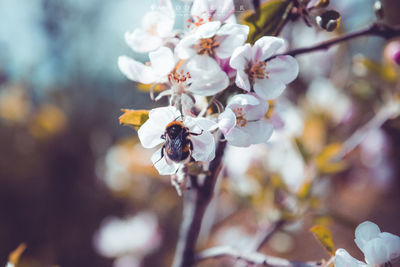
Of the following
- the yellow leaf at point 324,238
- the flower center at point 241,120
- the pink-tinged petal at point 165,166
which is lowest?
the yellow leaf at point 324,238

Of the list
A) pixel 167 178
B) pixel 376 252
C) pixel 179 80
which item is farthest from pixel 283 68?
pixel 167 178

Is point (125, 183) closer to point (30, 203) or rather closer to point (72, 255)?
point (72, 255)

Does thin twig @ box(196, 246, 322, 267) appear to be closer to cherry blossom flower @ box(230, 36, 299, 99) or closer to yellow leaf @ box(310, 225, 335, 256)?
yellow leaf @ box(310, 225, 335, 256)

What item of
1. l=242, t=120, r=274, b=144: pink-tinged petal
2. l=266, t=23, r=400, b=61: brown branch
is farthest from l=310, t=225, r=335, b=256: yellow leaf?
l=266, t=23, r=400, b=61: brown branch

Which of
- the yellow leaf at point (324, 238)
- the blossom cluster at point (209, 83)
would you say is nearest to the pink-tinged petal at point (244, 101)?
Answer: the blossom cluster at point (209, 83)

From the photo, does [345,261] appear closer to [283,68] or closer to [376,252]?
[376,252]

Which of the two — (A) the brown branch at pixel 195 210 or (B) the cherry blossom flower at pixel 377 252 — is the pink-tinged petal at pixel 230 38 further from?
(B) the cherry blossom flower at pixel 377 252

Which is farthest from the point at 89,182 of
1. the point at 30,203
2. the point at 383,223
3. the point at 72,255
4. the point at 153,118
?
the point at 153,118
